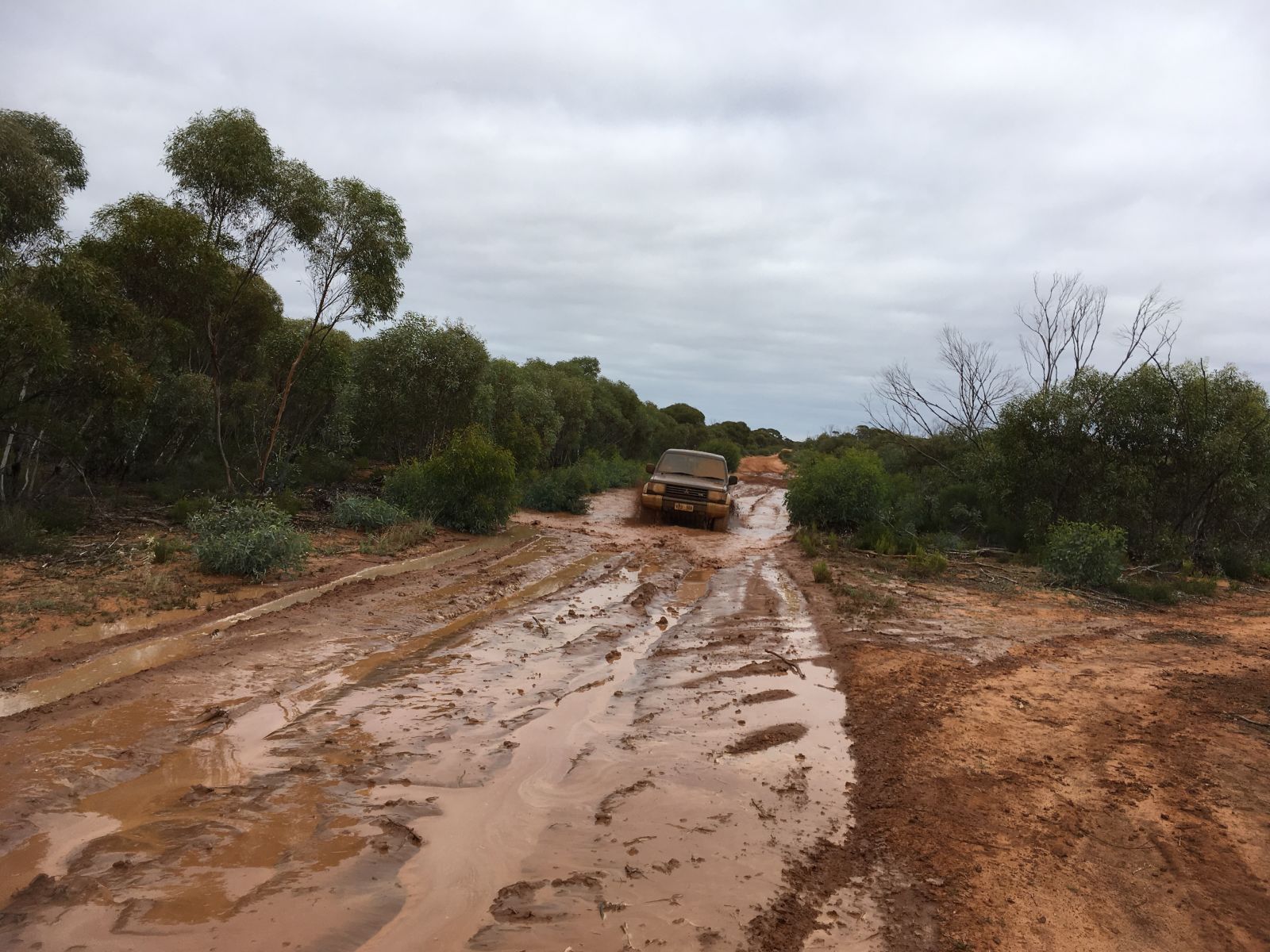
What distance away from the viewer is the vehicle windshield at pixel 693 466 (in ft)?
65.7

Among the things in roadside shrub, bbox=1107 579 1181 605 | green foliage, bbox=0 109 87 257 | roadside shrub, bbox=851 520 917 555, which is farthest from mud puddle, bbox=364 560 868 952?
green foliage, bbox=0 109 87 257

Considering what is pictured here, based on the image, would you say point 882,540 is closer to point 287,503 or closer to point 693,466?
point 693,466

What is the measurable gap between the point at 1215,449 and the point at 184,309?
2107 cm

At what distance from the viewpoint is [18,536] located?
10188mm

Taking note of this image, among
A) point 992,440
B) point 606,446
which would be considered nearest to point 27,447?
point 992,440

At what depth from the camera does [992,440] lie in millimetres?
18094

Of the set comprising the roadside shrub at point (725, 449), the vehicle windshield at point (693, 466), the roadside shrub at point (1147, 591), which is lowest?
the roadside shrub at point (1147, 591)

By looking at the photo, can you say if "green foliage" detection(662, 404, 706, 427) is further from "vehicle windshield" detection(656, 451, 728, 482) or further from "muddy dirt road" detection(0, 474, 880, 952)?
"muddy dirt road" detection(0, 474, 880, 952)

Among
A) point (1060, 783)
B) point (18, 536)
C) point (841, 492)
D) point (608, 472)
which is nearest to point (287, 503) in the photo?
point (18, 536)

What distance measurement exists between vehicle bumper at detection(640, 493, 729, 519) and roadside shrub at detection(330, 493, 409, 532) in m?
6.31

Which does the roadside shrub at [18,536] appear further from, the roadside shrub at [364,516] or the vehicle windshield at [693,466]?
the vehicle windshield at [693,466]

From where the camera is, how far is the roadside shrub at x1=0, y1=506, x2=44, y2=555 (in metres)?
10.1

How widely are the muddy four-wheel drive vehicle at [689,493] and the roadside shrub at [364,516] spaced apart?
647cm

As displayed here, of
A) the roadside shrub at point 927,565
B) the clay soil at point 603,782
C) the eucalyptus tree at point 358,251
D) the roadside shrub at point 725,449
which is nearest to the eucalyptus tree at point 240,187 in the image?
the eucalyptus tree at point 358,251
